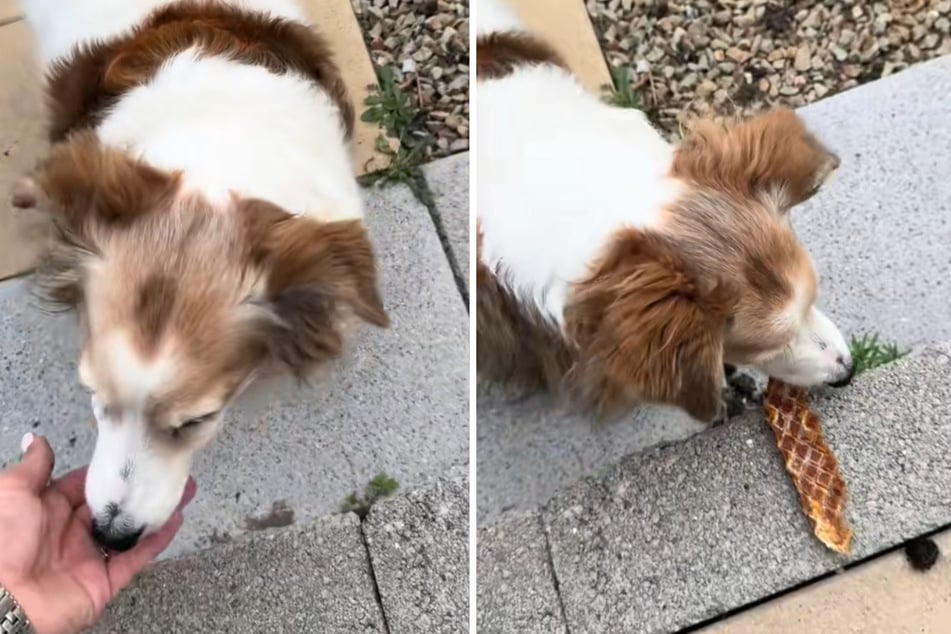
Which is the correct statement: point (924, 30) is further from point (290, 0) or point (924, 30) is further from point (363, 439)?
point (363, 439)

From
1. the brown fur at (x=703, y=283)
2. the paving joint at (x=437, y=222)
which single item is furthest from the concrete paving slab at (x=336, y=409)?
the brown fur at (x=703, y=283)

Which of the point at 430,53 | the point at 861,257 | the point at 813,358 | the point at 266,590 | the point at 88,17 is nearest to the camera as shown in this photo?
the point at 813,358

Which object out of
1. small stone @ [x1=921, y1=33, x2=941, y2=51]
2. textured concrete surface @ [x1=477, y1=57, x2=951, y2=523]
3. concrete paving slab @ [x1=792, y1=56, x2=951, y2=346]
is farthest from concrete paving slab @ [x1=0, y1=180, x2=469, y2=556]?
small stone @ [x1=921, y1=33, x2=941, y2=51]

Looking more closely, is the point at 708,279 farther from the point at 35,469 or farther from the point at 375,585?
the point at 35,469

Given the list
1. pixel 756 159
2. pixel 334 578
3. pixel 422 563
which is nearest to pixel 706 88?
Result: pixel 756 159

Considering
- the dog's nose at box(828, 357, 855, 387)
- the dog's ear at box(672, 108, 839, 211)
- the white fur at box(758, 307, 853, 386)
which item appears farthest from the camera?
the dog's nose at box(828, 357, 855, 387)

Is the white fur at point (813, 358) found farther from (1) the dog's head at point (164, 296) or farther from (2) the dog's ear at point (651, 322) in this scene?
(1) the dog's head at point (164, 296)

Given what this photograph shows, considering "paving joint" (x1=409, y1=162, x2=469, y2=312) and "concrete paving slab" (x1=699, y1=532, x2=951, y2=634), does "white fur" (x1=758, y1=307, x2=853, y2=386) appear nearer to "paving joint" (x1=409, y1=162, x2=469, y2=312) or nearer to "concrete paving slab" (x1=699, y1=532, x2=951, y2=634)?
"concrete paving slab" (x1=699, y1=532, x2=951, y2=634)
